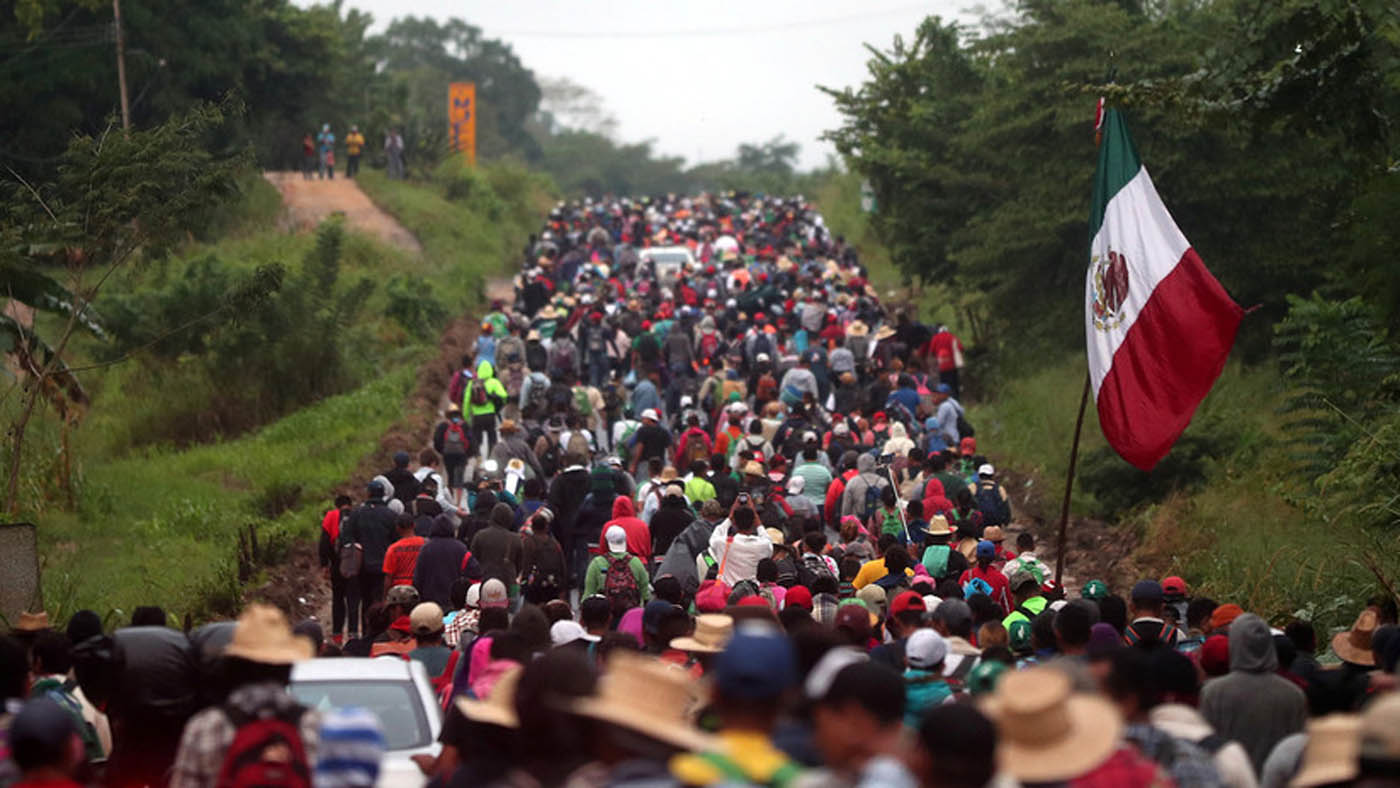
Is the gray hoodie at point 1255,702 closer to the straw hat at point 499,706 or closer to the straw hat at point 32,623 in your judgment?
the straw hat at point 499,706

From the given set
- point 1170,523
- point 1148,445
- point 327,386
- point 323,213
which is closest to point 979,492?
point 1170,523

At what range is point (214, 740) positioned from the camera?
19.7ft

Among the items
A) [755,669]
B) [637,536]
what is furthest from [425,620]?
[755,669]

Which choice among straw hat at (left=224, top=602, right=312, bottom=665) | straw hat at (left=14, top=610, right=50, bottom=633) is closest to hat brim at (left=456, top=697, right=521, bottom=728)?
straw hat at (left=224, top=602, right=312, bottom=665)

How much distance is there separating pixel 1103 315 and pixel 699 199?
178 feet

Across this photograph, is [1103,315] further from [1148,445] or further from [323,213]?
[323,213]

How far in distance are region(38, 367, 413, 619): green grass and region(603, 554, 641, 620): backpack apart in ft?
14.1

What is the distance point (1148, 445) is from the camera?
1182 cm

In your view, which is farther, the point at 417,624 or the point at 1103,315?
the point at 1103,315

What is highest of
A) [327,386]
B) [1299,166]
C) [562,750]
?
[1299,166]

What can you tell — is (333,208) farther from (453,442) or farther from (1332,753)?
(1332,753)

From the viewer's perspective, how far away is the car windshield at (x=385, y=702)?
8.14 metres

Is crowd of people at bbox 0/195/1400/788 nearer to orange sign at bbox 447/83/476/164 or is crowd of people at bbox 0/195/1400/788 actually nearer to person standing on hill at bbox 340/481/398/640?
person standing on hill at bbox 340/481/398/640

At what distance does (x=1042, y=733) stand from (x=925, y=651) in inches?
117
